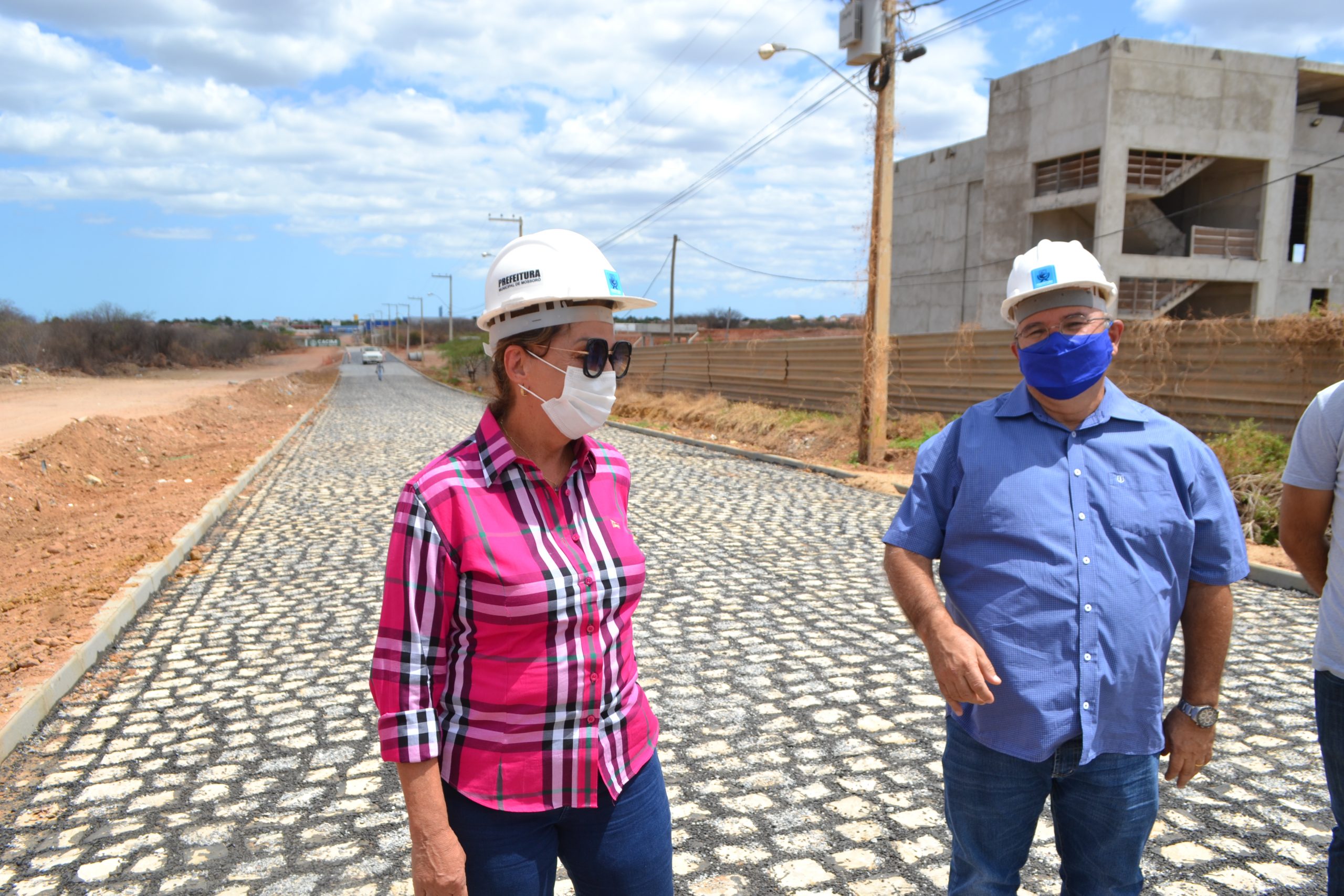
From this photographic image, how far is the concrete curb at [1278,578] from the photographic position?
7621mm

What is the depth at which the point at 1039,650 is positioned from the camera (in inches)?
85.8

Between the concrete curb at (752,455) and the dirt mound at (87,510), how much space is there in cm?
601

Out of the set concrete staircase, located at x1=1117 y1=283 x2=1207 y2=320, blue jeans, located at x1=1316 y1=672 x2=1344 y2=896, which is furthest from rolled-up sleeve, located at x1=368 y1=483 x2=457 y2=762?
concrete staircase, located at x1=1117 y1=283 x2=1207 y2=320

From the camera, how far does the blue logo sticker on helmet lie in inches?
93.0

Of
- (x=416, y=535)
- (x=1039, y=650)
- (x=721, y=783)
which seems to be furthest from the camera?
(x=721, y=783)

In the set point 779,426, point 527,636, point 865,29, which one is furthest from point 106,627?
point 779,426

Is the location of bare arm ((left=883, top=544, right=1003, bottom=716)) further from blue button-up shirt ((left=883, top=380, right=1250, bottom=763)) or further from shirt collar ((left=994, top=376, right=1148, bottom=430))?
shirt collar ((left=994, top=376, right=1148, bottom=430))

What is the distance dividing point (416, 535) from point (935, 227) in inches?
1820

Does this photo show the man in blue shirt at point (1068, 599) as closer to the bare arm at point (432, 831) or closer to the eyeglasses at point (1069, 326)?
the eyeglasses at point (1069, 326)

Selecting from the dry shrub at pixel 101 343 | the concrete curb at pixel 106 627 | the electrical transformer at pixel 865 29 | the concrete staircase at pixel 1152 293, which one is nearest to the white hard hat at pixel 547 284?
the concrete curb at pixel 106 627

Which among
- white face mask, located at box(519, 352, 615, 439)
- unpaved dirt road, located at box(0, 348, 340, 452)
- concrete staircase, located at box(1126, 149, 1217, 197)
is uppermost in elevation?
concrete staircase, located at box(1126, 149, 1217, 197)

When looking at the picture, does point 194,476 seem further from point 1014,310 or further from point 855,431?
point 1014,310

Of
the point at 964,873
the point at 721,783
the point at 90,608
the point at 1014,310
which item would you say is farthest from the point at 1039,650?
the point at 90,608

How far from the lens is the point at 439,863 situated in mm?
1809
